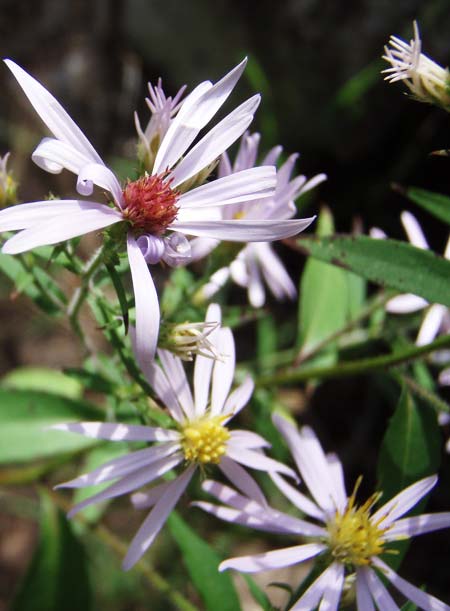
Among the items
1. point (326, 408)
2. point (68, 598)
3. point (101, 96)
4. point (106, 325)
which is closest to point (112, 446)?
point (68, 598)

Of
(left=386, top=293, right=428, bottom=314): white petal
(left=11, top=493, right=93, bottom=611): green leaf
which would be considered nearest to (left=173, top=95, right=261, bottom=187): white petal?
(left=386, top=293, right=428, bottom=314): white petal

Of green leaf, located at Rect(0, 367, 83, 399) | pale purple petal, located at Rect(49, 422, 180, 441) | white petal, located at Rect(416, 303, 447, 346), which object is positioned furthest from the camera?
green leaf, located at Rect(0, 367, 83, 399)

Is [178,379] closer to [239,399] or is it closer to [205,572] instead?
[239,399]

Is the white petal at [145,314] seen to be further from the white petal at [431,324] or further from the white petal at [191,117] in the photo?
the white petal at [431,324]

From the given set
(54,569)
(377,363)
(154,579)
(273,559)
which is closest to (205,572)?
(154,579)

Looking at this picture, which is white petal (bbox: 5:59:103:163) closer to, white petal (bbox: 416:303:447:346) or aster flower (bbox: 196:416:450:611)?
aster flower (bbox: 196:416:450:611)

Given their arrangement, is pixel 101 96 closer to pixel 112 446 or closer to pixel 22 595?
pixel 112 446
